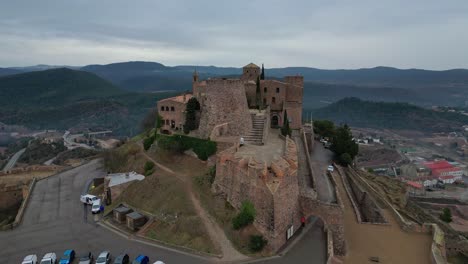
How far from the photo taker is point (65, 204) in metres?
29.4

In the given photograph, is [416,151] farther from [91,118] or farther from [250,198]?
[91,118]

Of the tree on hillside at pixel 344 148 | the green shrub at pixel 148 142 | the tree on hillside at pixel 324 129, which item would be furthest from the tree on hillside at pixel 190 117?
the tree on hillside at pixel 324 129

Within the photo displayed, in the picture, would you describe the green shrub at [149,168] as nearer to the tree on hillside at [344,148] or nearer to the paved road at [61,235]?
the paved road at [61,235]

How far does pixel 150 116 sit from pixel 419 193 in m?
57.6


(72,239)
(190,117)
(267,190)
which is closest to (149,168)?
(190,117)

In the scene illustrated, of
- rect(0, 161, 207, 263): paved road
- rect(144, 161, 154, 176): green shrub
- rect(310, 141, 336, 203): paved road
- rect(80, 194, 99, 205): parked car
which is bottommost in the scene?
rect(0, 161, 207, 263): paved road

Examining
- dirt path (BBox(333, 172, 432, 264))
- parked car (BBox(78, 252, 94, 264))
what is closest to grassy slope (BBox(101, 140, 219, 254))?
parked car (BBox(78, 252, 94, 264))

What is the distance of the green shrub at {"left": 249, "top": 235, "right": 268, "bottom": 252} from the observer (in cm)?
1990

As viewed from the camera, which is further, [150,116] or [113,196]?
[150,116]

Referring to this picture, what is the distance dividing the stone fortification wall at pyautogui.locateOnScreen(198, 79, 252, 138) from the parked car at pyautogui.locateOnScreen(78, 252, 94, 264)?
1345 cm

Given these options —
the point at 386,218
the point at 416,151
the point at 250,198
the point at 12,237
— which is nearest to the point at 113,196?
the point at 12,237

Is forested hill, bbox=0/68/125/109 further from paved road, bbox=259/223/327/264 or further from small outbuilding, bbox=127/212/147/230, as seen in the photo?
paved road, bbox=259/223/327/264

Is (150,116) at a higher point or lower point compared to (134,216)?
higher

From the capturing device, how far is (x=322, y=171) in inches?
1331
